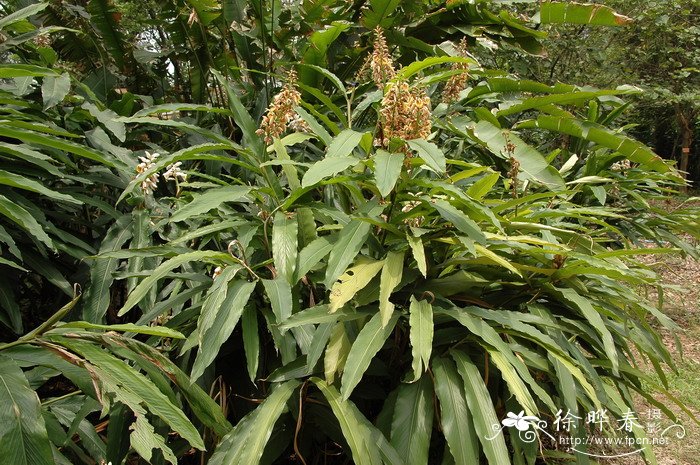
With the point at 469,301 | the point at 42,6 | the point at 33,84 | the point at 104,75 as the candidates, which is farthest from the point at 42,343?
the point at 104,75

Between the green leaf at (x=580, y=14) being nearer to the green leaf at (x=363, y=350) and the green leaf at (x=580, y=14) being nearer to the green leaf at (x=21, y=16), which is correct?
the green leaf at (x=363, y=350)

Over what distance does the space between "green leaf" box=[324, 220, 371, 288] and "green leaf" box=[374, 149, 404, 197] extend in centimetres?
17

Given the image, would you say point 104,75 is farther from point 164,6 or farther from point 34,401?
point 34,401

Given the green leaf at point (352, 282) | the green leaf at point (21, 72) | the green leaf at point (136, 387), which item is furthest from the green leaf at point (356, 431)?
the green leaf at point (21, 72)

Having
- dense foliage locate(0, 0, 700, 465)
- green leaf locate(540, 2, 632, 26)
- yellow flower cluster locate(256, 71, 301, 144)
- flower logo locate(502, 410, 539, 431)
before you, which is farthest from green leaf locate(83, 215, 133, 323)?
green leaf locate(540, 2, 632, 26)

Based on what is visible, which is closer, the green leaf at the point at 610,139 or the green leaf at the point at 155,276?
the green leaf at the point at 155,276

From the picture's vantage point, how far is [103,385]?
3.63ft

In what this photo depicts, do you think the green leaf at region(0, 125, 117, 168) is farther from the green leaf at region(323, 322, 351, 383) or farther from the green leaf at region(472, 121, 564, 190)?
the green leaf at region(472, 121, 564, 190)

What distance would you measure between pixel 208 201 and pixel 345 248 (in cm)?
44

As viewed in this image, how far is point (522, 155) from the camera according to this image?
2.37 metres

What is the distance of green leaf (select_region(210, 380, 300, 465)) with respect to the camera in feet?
4.11

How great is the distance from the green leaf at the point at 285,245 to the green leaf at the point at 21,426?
0.65m

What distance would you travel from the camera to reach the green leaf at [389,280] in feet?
4.53

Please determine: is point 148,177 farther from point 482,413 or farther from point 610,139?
point 610,139
